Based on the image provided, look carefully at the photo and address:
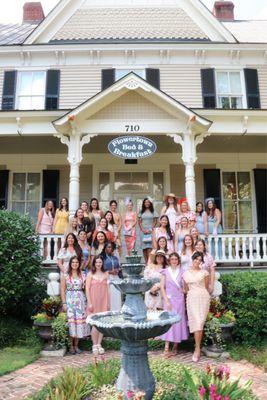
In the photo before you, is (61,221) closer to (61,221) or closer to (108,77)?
(61,221)

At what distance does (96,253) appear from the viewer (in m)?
7.06

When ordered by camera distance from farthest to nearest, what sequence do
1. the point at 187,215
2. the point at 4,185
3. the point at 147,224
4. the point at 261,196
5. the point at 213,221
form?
the point at 4,185, the point at 261,196, the point at 213,221, the point at 147,224, the point at 187,215

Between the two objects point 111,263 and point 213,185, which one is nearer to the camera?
point 111,263

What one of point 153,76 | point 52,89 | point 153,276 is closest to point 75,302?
point 153,276

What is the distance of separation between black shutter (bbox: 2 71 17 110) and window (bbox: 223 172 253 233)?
24.4ft

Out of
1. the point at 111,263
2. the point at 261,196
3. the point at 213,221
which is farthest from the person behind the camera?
the point at 261,196

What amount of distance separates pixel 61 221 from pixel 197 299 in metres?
4.37

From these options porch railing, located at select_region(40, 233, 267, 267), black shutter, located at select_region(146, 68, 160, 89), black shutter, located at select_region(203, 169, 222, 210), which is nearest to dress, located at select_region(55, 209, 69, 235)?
porch railing, located at select_region(40, 233, 267, 267)

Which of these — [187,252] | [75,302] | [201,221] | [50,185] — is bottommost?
[75,302]

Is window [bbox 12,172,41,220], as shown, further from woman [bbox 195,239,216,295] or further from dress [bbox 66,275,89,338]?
woman [bbox 195,239,216,295]

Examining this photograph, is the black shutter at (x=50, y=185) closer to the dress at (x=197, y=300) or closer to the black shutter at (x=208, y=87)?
the black shutter at (x=208, y=87)

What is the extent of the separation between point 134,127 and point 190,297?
5.15 metres

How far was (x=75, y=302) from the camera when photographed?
21.0 feet

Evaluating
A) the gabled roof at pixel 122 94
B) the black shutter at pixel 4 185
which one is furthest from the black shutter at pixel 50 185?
the gabled roof at pixel 122 94
